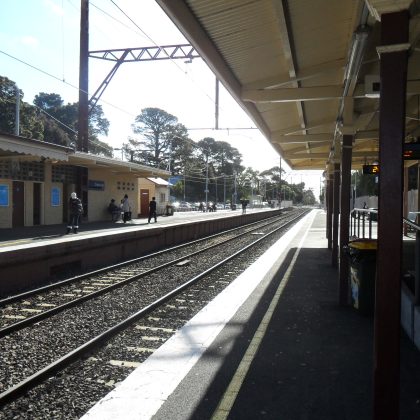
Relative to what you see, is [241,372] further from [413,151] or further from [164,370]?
[413,151]

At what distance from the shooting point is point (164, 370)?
4.74m

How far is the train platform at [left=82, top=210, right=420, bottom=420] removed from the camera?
3809mm

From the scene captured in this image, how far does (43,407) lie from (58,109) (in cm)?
8831

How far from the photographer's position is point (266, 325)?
20.6 ft

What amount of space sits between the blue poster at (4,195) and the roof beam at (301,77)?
16.1 meters

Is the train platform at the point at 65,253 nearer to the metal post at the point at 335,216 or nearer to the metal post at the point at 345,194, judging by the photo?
the metal post at the point at 335,216

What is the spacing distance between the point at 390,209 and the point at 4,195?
2057cm

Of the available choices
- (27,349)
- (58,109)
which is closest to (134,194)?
(27,349)

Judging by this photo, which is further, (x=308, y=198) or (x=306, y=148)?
(x=308, y=198)

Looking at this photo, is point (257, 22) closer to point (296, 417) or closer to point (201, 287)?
Result: point (296, 417)

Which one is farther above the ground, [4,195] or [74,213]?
[4,195]

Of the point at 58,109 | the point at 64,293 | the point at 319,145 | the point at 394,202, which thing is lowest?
the point at 64,293

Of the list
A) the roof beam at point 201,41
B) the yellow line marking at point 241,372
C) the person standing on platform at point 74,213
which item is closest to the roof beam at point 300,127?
the roof beam at point 201,41

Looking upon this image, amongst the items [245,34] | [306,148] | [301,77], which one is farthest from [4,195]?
[245,34]
